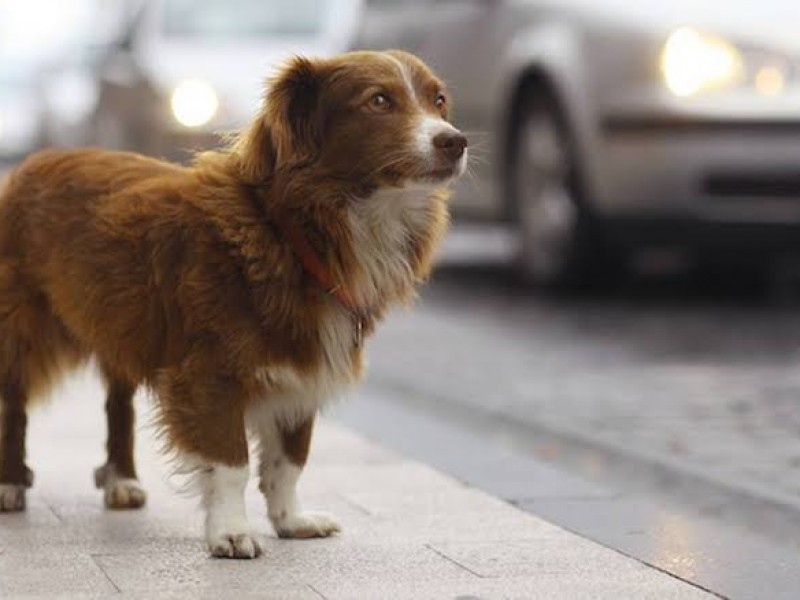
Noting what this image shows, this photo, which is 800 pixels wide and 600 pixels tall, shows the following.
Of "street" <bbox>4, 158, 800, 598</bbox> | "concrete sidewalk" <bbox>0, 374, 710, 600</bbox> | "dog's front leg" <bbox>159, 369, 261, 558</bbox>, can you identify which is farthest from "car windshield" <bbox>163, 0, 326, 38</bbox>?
"dog's front leg" <bbox>159, 369, 261, 558</bbox>

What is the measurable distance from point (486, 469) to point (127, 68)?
9.24 meters

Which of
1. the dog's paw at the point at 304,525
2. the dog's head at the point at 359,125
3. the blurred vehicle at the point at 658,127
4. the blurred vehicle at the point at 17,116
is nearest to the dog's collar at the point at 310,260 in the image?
the dog's head at the point at 359,125

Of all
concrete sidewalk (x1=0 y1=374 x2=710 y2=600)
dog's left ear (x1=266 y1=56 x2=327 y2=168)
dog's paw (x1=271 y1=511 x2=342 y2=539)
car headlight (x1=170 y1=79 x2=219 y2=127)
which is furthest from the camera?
car headlight (x1=170 y1=79 x2=219 y2=127)

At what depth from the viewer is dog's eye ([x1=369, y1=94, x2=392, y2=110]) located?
5.40 meters

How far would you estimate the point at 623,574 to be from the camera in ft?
16.9

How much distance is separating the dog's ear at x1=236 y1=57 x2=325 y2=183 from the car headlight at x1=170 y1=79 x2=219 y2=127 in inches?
345

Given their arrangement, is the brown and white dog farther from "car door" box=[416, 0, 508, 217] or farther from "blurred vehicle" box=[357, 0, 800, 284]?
"car door" box=[416, 0, 508, 217]

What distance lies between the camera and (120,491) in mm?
6184

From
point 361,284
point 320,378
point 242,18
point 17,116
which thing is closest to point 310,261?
point 361,284

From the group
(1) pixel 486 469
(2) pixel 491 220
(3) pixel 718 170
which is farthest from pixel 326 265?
(2) pixel 491 220

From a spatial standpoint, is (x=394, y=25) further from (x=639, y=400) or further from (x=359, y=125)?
(x=359, y=125)

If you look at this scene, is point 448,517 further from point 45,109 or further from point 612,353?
point 45,109

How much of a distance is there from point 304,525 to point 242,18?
10245 millimetres

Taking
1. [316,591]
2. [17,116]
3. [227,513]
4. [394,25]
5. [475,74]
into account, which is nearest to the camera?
[316,591]
